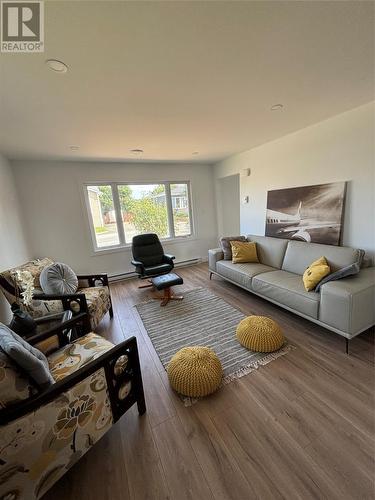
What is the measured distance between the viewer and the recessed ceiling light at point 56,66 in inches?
51.1

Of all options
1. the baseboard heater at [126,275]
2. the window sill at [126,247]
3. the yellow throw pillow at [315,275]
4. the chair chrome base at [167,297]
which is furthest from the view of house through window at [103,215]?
the yellow throw pillow at [315,275]

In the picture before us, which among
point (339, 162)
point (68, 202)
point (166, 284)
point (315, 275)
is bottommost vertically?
point (166, 284)

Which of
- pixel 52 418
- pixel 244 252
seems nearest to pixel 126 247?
pixel 244 252

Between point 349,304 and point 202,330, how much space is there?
4.76ft

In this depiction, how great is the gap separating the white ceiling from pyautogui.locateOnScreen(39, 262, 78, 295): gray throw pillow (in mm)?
1582

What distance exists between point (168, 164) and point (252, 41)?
136 inches

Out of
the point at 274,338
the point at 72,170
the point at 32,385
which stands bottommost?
the point at 274,338

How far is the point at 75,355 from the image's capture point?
1493mm

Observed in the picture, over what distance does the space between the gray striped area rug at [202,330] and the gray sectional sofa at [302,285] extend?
45cm

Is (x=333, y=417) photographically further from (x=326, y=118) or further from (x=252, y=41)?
(x=326, y=118)

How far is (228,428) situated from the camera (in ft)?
4.42

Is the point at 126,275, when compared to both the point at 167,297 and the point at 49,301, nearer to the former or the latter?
the point at 167,297

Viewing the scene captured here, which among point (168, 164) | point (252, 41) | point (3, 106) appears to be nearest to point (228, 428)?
point (252, 41)

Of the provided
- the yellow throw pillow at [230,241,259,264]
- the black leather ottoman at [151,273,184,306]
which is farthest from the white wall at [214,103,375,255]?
the black leather ottoman at [151,273,184,306]
